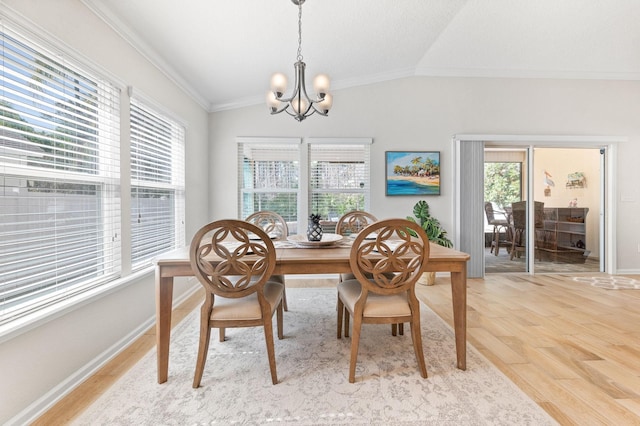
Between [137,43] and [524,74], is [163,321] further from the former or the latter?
[524,74]

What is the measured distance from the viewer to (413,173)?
13.0ft

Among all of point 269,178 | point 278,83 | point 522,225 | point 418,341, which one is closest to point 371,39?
point 278,83

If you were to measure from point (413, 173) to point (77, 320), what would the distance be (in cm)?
386

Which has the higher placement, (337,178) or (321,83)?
(321,83)

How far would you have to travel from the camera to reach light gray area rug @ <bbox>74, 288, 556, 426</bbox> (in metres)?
1.37

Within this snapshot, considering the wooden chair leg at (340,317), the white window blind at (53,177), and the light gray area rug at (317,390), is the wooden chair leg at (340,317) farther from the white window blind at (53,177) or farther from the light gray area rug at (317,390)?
the white window blind at (53,177)

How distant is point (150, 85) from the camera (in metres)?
2.49

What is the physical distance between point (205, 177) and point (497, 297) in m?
4.03

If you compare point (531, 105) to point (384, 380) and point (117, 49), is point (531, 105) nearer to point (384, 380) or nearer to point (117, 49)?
point (384, 380)

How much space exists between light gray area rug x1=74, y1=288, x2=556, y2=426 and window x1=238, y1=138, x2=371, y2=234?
2.13m

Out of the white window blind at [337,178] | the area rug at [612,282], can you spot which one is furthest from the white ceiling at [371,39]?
the area rug at [612,282]

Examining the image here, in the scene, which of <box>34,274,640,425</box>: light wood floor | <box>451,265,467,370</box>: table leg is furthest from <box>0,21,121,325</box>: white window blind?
<box>451,265,467,370</box>: table leg

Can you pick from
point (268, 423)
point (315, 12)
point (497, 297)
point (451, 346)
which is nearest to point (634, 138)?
point (497, 297)

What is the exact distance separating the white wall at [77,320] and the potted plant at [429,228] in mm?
3195
